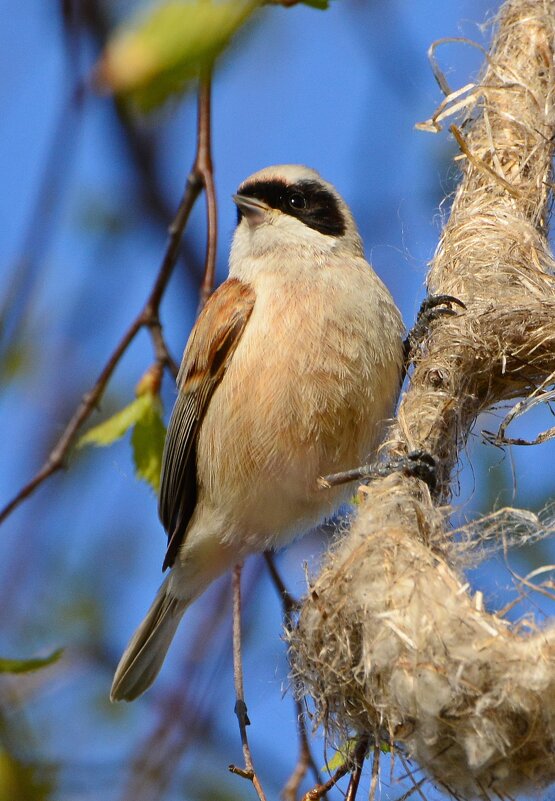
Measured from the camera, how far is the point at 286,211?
362 cm

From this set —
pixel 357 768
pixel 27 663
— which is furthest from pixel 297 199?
pixel 357 768

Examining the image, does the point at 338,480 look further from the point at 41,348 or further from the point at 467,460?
the point at 41,348

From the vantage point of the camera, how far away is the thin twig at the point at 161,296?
3.17m

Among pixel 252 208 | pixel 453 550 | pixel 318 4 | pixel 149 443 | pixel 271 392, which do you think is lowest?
pixel 453 550

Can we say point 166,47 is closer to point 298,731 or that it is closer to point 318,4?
point 318,4

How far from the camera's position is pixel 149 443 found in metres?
3.46

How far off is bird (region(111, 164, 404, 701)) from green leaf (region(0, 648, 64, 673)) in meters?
0.96

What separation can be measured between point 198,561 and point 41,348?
1351 millimetres

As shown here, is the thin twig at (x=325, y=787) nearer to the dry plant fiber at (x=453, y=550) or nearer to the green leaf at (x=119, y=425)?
the dry plant fiber at (x=453, y=550)

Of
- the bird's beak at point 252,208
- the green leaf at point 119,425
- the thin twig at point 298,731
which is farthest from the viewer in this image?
the bird's beak at point 252,208

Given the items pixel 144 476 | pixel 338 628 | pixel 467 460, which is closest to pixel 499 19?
pixel 467 460

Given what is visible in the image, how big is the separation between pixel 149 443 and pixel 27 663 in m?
0.98

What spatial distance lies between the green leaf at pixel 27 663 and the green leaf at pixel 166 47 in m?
1.40

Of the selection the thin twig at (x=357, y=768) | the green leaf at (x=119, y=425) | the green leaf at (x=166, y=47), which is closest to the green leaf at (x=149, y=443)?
the green leaf at (x=119, y=425)
